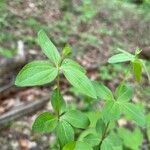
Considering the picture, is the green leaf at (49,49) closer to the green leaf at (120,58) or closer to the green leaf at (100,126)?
the green leaf at (120,58)

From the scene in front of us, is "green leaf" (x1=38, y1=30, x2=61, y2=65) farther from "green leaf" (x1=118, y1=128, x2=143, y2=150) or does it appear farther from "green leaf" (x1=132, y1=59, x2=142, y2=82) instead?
"green leaf" (x1=118, y1=128, x2=143, y2=150)

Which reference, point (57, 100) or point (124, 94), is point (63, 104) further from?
point (124, 94)

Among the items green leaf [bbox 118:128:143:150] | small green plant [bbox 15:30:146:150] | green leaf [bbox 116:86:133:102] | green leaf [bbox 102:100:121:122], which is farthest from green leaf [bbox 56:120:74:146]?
green leaf [bbox 118:128:143:150]

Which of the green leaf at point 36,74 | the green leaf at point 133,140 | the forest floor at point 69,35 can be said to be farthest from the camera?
the forest floor at point 69,35

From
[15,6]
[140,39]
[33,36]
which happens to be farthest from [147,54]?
[15,6]

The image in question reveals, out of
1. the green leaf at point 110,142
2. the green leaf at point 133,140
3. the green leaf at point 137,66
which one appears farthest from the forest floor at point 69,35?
the green leaf at point 137,66
